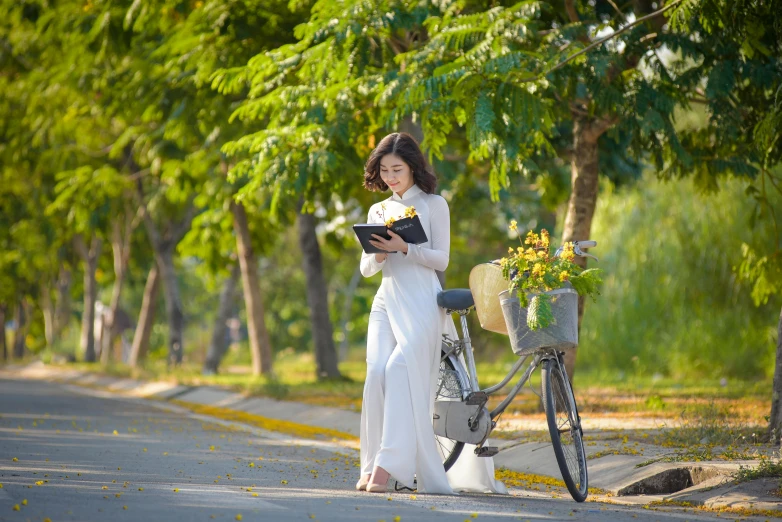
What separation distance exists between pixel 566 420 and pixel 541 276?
38.1 inches

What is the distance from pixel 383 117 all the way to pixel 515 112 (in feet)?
7.50

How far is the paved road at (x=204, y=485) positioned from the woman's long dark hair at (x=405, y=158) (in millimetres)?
2014

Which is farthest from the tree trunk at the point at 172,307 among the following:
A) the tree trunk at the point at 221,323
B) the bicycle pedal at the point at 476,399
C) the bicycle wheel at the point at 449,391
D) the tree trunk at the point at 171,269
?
the bicycle pedal at the point at 476,399

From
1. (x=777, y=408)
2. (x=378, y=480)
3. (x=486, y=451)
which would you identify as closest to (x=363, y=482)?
(x=378, y=480)

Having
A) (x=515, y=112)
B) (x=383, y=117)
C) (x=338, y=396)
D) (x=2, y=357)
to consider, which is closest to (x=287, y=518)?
(x=515, y=112)

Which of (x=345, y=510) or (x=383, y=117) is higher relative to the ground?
(x=383, y=117)

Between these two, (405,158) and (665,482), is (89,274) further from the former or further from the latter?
(665,482)

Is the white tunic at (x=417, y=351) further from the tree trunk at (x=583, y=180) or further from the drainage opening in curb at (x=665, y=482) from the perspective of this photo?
the tree trunk at (x=583, y=180)

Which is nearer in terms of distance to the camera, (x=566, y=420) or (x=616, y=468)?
(x=566, y=420)

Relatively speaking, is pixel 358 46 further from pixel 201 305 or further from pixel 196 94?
pixel 201 305

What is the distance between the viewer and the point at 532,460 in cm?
905

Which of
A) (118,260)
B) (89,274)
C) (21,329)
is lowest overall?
(21,329)

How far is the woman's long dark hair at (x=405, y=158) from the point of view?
283 inches

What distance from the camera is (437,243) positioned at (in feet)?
23.7
